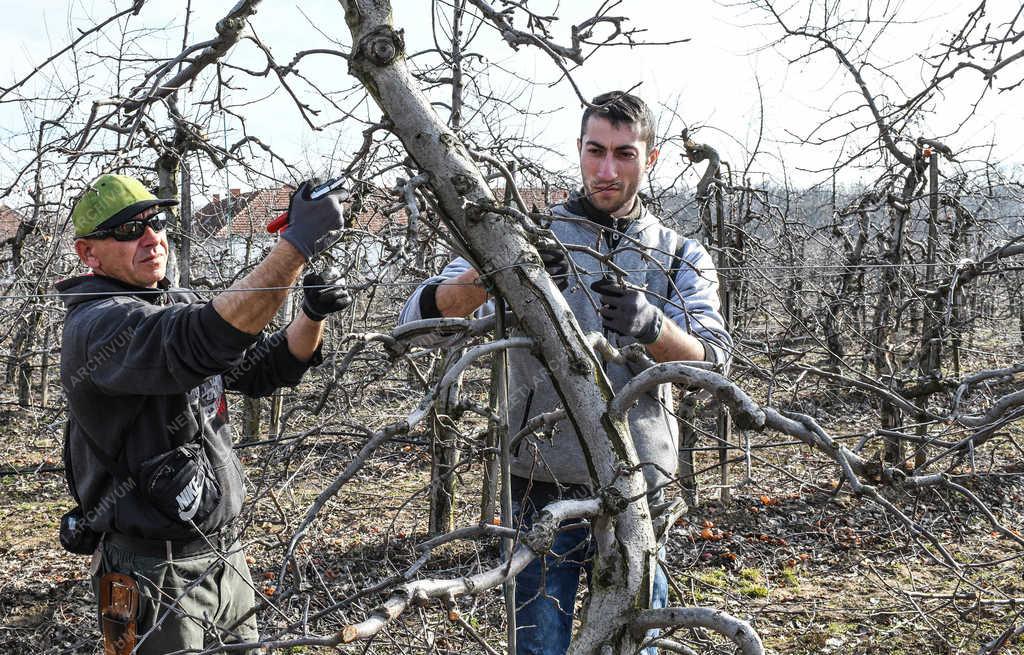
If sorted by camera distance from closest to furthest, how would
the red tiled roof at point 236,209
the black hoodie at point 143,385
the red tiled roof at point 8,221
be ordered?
the black hoodie at point 143,385, the red tiled roof at point 8,221, the red tiled roof at point 236,209

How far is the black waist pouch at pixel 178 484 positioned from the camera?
7.71ft

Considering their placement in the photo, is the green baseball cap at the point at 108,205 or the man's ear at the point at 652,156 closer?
the green baseball cap at the point at 108,205

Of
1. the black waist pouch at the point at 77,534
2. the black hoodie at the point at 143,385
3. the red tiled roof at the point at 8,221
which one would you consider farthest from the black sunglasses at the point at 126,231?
the red tiled roof at the point at 8,221

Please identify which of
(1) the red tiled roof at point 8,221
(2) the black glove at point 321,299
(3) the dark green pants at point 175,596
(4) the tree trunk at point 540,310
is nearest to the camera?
(4) the tree trunk at point 540,310

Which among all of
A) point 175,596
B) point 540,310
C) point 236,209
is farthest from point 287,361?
point 236,209

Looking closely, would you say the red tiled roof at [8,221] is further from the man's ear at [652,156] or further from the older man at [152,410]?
the man's ear at [652,156]

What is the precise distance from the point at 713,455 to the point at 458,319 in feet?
19.9

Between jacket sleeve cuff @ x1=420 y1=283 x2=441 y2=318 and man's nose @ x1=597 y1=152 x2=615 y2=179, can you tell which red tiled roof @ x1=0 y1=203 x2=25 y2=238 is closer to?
jacket sleeve cuff @ x1=420 y1=283 x2=441 y2=318

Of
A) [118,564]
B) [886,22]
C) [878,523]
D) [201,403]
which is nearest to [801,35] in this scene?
[886,22]

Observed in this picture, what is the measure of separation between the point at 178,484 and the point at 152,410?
0.75 feet

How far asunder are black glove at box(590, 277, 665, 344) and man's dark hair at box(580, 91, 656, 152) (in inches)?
23.6

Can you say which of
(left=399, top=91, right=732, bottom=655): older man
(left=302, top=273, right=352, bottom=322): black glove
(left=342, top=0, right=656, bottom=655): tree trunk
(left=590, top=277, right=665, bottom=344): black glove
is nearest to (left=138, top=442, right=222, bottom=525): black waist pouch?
(left=302, top=273, right=352, bottom=322): black glove

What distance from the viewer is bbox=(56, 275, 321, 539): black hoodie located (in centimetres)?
217

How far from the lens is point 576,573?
2.47m
